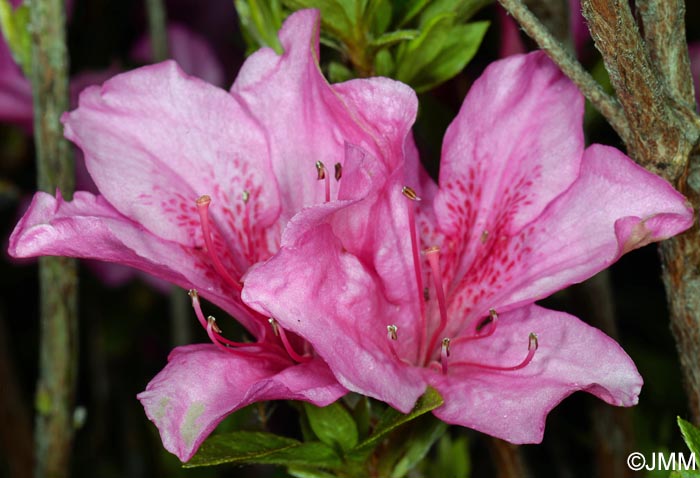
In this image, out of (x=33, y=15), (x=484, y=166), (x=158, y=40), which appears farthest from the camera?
(x=158, y=40)

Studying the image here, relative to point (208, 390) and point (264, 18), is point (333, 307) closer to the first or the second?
point (208, 390)

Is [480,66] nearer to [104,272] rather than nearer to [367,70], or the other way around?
[367,70]

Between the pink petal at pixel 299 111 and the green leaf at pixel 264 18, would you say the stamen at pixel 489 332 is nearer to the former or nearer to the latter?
the pink petal at pixel 299 111

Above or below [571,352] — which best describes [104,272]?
above

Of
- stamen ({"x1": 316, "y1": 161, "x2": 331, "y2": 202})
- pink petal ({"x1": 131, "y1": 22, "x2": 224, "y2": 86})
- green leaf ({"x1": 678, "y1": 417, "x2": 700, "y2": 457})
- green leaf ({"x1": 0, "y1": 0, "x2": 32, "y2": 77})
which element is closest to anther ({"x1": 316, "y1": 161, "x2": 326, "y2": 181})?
stamen ({"x1": 316, "y1": 161, "x2": 331, "y2": 202})

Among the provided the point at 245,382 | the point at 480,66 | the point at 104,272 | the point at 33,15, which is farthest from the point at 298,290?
the point at 104,272

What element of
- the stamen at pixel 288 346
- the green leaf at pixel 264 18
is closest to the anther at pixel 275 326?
the stamen at pixel 288 346

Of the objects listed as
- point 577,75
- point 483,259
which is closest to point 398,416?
point 483,259

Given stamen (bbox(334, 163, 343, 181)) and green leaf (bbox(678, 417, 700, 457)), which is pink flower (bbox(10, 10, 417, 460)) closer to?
stamen (bbox(334, 163, 343, 181))

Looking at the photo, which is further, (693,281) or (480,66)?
(480,66)
